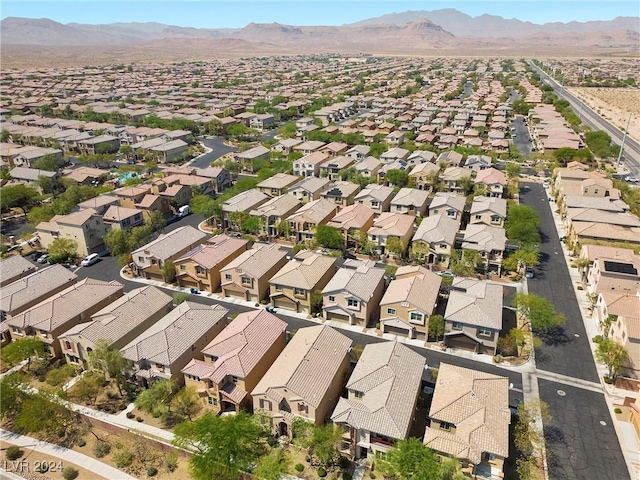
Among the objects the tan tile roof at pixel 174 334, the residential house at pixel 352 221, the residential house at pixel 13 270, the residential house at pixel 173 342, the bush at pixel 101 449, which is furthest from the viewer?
the residential house at pixel 352 221

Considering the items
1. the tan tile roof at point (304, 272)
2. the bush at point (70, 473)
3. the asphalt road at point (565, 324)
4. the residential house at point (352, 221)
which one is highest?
the residential house at point (352, 221)

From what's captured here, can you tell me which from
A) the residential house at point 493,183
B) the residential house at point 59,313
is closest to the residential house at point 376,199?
the residential house at point 493,183

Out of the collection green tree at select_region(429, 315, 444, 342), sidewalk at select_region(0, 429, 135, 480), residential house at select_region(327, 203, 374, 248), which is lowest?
sidewalk at select_region(0, 429, 135, 480)

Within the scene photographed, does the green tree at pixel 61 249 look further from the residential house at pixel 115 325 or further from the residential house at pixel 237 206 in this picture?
the residential house at pixel 237 206

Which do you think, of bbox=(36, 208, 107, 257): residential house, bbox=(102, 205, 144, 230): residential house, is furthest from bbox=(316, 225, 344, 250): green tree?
bbox=(36, 208, 107, 257): residential house

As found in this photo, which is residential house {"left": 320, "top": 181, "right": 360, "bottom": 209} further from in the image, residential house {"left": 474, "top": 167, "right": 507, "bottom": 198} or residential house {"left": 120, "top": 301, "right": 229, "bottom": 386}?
residential house {"left": 120, "top": 301, "right": 229, "bottom": 386}

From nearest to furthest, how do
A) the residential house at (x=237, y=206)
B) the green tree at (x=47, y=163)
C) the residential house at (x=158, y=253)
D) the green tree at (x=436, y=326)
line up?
the green tree at (x=436, y=326)
the residential house at (x=158, y=253)
the residential house at (x=237, y=206)
the green tree at (x=47, y=163)
